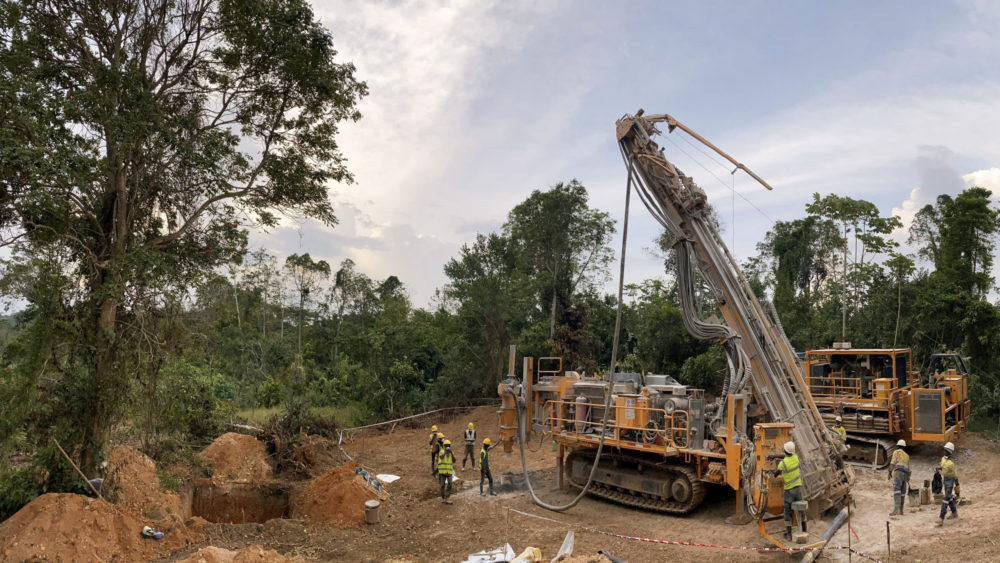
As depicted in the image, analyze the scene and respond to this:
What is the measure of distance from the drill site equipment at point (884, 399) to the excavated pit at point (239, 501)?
13603 millimetres

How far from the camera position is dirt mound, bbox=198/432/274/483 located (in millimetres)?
15164

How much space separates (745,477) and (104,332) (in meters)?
12.0

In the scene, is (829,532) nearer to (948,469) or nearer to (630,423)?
(948,469)

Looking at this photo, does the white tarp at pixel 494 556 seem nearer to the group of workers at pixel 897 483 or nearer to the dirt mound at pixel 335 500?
the dirt mound at pixel 335 500

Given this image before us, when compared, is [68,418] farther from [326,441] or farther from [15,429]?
[326,441]

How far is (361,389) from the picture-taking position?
29.6m

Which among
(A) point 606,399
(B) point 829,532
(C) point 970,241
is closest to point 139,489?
(A) point 606,399

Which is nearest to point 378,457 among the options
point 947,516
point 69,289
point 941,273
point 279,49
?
point 69,289

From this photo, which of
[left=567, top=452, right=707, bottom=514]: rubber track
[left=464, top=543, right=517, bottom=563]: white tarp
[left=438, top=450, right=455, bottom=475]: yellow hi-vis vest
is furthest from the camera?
[left=438, top=450, right=455, bottom=475]: yellow hi-vis vest

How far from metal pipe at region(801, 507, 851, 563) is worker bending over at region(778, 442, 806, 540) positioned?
38 cm

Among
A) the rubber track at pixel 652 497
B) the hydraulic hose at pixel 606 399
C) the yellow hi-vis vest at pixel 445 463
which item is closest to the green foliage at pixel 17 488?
the yellow hi-vis vest at pixel 445 463

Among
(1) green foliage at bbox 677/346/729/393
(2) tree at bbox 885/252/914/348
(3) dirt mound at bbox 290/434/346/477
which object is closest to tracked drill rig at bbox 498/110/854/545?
(3) dirt mound at bbox 290/434/346/477

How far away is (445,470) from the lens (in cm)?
1325

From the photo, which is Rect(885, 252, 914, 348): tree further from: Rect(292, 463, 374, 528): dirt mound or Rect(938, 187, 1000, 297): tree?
Rect(292, 463, 374, 528): dirt mound
